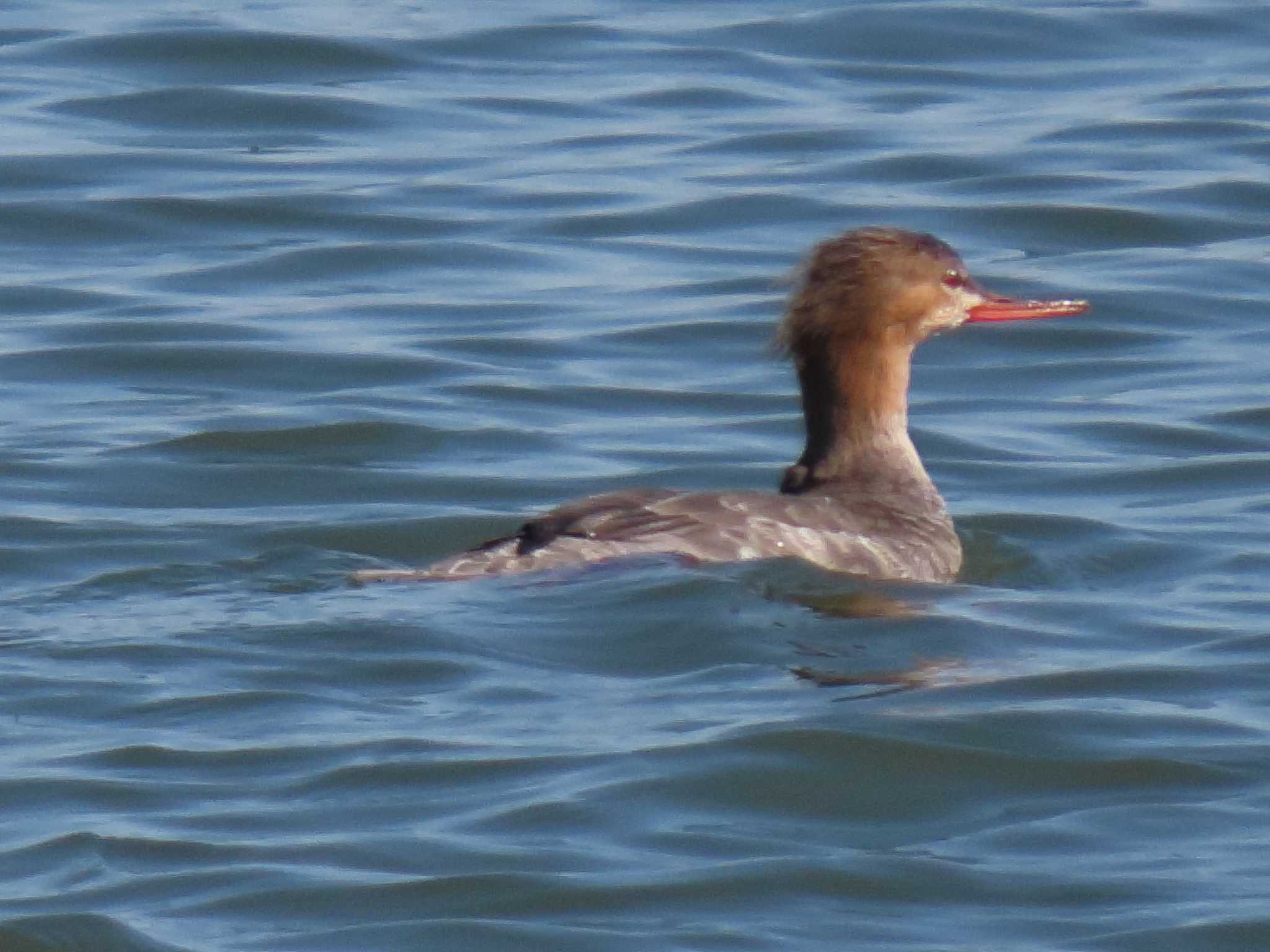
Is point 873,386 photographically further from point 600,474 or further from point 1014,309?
point 600,474

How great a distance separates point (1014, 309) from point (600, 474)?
5.04ft

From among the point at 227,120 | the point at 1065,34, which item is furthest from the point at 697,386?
the point at 1065,34

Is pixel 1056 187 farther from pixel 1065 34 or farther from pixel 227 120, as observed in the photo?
pixel 227 120

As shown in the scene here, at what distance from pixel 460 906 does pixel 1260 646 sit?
9.66 feet

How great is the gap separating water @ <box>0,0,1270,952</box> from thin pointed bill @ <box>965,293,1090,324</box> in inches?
25.8

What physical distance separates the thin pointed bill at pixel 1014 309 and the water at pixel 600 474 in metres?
0.66

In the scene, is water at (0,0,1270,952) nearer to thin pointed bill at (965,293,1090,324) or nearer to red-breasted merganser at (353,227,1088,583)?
red-breasted merganser at (353,227,1088,583)

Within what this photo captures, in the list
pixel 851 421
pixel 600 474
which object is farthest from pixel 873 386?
pixel 600 474

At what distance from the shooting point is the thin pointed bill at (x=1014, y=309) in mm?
9273

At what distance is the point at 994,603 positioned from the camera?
8.23 m

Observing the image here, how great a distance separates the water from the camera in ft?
19.4

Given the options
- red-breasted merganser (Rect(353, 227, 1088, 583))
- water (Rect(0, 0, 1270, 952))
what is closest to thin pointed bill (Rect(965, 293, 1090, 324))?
red-breasted merganser (Rect(353, 227, 1088, 583))

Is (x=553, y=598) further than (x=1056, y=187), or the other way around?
(x=1056, y=187)

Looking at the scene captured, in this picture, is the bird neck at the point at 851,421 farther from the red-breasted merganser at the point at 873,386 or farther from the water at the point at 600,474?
the water at the point at 600,474
